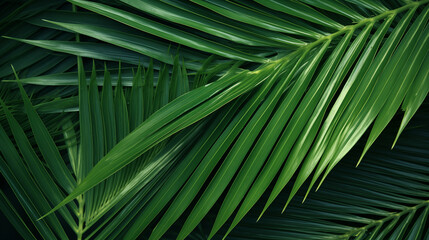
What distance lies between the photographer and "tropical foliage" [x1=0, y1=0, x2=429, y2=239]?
0.58 m

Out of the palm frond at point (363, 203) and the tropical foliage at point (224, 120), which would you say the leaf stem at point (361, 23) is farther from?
the palm frond at point (363, 203)

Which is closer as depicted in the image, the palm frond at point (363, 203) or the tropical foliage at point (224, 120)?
the tropical foliage at point (224, 120)

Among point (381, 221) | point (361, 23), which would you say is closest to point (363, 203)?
point (381, 221)

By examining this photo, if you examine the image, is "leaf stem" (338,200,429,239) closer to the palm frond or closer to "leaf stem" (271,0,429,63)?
the palm frond

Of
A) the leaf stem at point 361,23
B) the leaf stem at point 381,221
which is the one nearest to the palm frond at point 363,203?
the leaf stem at point 381,221

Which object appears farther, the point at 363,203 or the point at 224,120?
the point at 363,203

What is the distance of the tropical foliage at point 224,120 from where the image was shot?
0.58 meters

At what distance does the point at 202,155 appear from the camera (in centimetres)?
62

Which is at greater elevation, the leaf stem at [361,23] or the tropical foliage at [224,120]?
the leaf stem at [361,23]

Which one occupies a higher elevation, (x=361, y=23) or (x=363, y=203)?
(x=361, y=23)

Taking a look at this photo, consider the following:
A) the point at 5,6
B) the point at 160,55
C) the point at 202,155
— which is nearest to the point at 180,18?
the point at 160,55

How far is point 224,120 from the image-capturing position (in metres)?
0.63

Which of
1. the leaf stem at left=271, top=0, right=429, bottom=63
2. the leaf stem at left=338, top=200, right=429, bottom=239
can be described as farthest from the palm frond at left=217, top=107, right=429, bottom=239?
the leaf stem at left=271, top=0, right=429, bottom=63

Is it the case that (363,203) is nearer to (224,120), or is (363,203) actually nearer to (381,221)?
(381,221)
